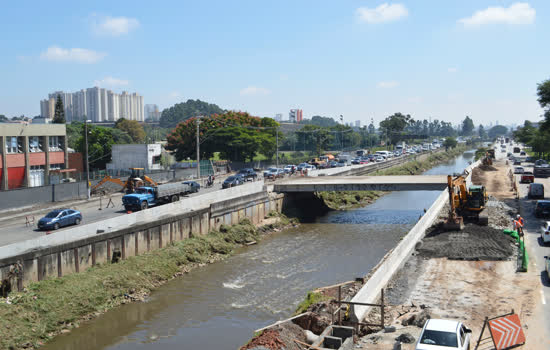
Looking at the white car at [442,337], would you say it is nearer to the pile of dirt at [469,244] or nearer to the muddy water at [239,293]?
the muddy water at [239,293]

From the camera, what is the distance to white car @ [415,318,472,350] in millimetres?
16406

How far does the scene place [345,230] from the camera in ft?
168

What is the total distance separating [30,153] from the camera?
202ft

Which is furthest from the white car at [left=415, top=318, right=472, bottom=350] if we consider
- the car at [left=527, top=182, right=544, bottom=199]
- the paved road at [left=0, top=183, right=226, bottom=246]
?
the car at [left=527, top=182, right=544, bottom=199]

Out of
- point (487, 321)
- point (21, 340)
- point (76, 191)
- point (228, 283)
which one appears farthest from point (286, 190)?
point (487, 321)

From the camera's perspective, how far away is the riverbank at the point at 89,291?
24.3 meters

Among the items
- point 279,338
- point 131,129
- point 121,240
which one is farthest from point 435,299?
point 131,129

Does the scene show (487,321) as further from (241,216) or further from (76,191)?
(76,191)

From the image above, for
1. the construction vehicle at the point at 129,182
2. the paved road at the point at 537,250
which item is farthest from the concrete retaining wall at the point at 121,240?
the paved road at the point at 537,250

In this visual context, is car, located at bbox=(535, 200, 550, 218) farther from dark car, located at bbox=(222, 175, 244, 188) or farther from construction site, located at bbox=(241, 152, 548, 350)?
dark car, located at bbox=(222, 175, 244, 188)

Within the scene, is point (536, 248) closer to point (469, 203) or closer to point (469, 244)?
point (469, 244)

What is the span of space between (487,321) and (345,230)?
109 ft

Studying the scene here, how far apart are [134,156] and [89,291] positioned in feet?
164

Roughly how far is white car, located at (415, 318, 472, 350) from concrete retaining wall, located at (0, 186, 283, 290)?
1969 centimetres
